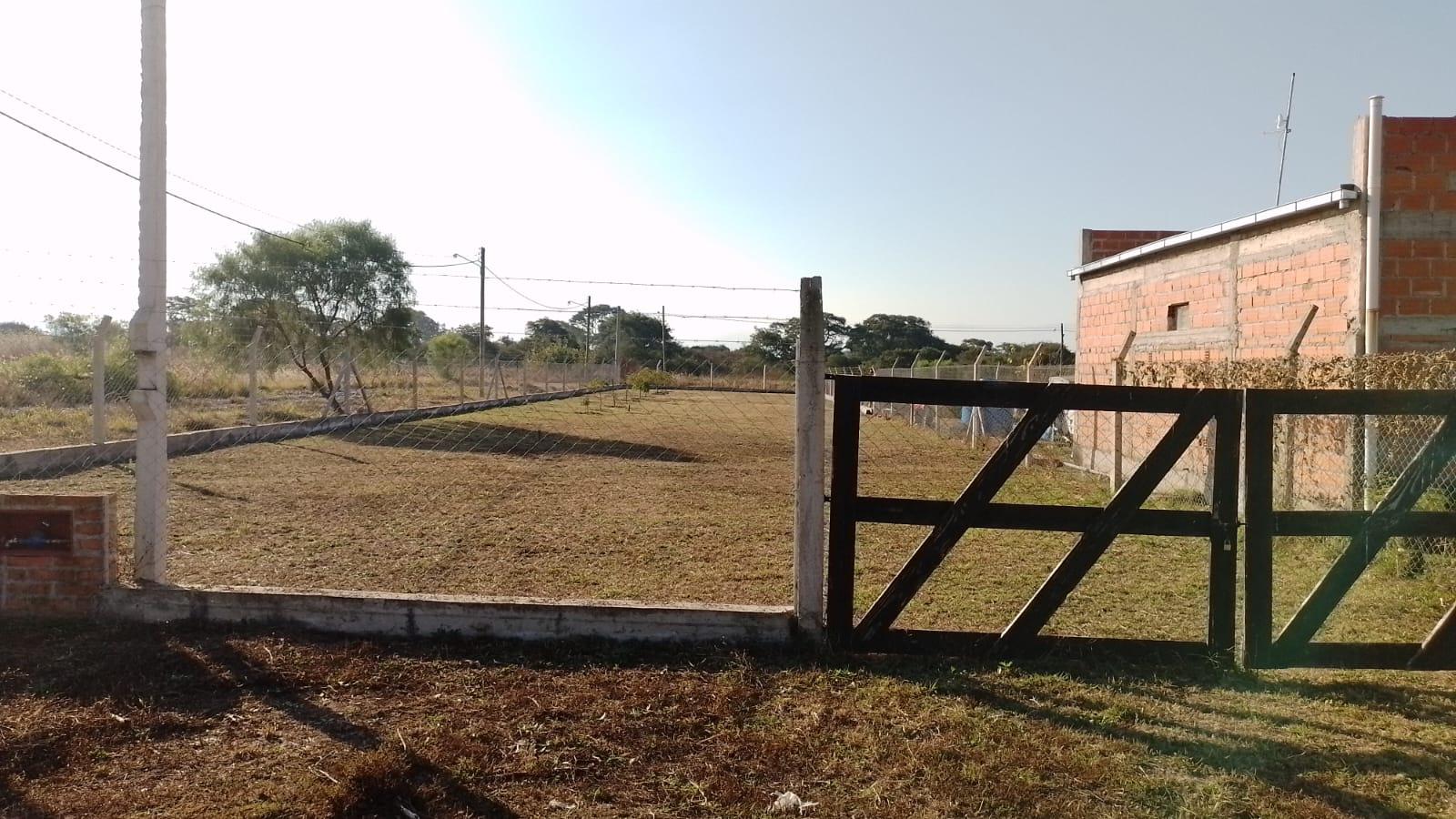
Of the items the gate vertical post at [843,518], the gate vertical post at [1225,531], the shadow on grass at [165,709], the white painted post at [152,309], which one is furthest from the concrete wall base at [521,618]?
the gate vertical post at [1225,531]

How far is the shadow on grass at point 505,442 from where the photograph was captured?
15.0 m

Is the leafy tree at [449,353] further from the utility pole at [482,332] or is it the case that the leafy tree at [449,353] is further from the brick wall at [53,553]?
the brick wall at [53,553]

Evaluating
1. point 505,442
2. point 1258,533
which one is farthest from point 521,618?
point 505,442

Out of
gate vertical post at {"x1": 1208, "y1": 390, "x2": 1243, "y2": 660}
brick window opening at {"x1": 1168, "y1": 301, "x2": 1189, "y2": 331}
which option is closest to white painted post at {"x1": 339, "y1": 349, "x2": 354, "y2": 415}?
brick window opening at {"x1": 1168, "y1": 301, "x2": 1189, "y2": 331}

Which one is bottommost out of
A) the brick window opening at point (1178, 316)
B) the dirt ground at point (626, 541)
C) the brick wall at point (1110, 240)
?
the dirt ground at point (626, 541)

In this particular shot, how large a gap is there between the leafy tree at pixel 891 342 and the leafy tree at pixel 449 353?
12.7 m

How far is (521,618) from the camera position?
4.41m

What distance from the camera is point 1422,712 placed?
382 cm

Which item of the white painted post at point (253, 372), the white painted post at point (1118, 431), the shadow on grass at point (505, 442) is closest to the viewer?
the white painted post at point (1118, 431)

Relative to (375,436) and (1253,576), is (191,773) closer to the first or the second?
(1253,576)

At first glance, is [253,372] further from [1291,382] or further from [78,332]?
[1291,382]

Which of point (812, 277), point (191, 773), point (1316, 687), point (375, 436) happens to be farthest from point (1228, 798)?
point (375, 436)

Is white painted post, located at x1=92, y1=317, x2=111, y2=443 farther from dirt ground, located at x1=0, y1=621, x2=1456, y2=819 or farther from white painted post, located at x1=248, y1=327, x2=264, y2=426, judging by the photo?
dirt ground, located at x1=0, y1=621, x2=1456, y2=819

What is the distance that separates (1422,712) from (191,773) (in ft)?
16.4
